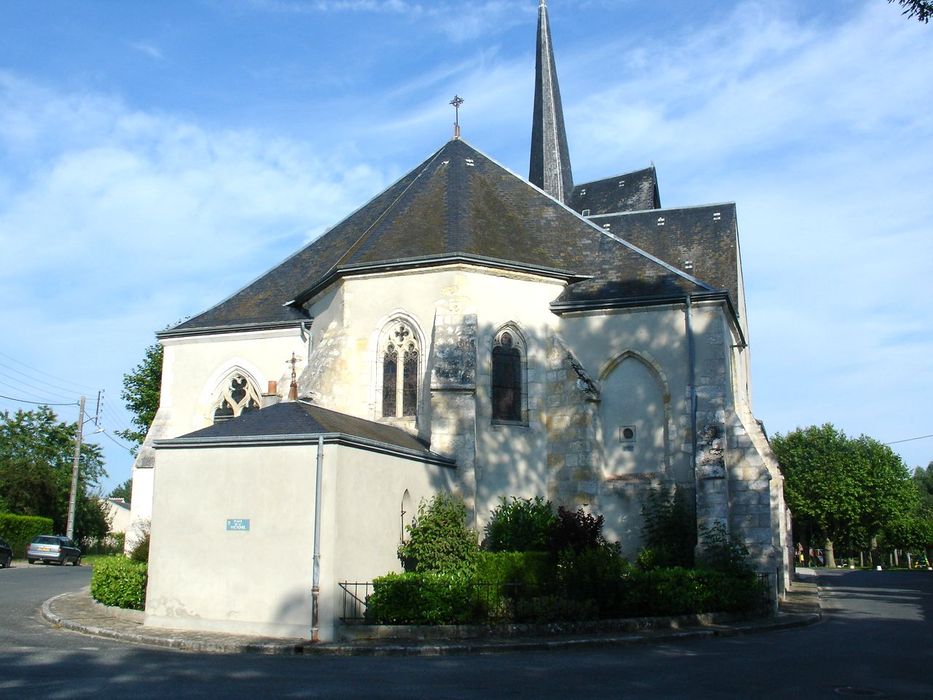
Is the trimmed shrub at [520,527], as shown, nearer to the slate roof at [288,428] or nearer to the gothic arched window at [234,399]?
the slate roof at [288,428]

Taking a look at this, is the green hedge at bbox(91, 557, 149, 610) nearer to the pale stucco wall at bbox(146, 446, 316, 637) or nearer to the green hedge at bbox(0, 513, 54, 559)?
the pale stucco wall at bbox(146, 446, 316, 637)

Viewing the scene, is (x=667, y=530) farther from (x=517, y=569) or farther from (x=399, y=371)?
(x=399, y=371)

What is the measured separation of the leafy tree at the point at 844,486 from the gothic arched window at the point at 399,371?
135ft

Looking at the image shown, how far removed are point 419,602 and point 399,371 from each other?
7.25 m

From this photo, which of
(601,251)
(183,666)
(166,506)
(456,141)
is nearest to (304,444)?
(166,506)

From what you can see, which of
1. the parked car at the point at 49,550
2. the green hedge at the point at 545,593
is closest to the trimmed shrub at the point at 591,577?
the green hedge at the point at 545,593

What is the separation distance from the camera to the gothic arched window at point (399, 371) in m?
19.6

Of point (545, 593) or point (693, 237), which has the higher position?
point (693, 237)

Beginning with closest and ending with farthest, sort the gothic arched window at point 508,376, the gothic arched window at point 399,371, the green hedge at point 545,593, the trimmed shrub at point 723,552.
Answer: the green hedge at point 545,593 → the trimmed shrub at point 723,552 → the gothic arched window at point 508,376 → the gothic arched window at point 399,371

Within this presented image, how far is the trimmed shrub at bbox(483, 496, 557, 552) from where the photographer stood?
1716cm

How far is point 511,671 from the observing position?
1035 cm

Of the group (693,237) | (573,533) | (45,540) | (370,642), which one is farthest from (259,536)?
(45,540)

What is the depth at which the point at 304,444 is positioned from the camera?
1416 cm

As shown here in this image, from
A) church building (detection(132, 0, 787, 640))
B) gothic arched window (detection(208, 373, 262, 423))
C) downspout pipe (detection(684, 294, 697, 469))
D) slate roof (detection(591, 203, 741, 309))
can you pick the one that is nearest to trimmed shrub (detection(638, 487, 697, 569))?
church building (detection(132, 0, 787, 640))
